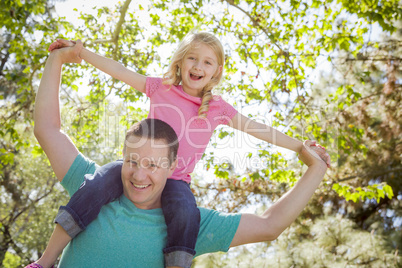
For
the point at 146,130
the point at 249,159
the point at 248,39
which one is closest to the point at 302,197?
the point at 146,130

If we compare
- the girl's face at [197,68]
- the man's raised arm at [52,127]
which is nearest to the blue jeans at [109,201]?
the man's raised arm at [52,127]

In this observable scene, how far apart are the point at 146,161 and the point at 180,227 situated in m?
0.30

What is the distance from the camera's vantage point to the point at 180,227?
1521 mm

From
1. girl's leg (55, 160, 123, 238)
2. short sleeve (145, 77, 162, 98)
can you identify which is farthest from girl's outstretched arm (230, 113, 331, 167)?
girl's leg (55, 160, 123, 238)

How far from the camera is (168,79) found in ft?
7.43

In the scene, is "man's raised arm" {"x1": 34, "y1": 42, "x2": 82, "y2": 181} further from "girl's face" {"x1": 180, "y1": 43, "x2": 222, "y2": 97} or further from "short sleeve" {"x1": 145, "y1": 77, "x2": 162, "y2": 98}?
"girl's face" {"x1": 180, "y1": 43, "x2": 222, "y2": 97}

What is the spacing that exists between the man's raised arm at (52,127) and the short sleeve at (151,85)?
1.76 ft

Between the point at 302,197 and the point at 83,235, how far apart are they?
868 millimetres

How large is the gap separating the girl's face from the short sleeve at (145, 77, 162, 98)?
167 millimetres

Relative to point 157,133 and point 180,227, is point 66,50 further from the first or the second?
point 180,227

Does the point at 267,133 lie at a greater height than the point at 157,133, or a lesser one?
greater

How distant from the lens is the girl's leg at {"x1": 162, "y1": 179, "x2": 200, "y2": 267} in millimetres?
1479

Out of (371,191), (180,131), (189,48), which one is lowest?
(180,131)

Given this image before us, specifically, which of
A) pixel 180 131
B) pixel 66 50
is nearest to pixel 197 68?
pixel 180 131
